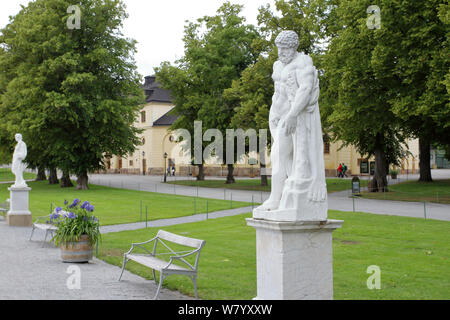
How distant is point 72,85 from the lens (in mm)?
37531

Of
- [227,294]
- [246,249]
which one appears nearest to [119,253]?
[246,249]

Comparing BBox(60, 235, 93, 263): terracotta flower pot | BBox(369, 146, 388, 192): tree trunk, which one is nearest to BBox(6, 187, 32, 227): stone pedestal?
BBox(60, 235, 93, 263): terracotta flower pot

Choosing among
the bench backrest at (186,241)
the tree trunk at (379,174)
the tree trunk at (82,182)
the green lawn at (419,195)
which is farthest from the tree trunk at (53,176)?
the bench backrest at (186,241)

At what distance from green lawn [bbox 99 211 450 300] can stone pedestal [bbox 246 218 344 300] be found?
1.76 meters

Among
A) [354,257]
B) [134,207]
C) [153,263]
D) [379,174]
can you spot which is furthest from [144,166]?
[153,263]

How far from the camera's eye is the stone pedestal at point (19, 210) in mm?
18172

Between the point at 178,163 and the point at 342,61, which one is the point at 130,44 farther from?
the point at 178,163

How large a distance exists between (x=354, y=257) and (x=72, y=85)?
30811 millimetres

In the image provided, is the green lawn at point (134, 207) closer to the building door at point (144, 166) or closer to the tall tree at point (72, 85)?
the tall tree at point (72, 85)

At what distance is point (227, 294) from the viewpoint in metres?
7.98

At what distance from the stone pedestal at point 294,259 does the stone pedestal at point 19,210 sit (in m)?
14.2

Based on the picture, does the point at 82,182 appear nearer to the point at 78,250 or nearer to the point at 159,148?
the point at 78,250

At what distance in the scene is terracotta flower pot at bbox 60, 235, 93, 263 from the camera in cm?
1056

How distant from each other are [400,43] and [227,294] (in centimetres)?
1945
